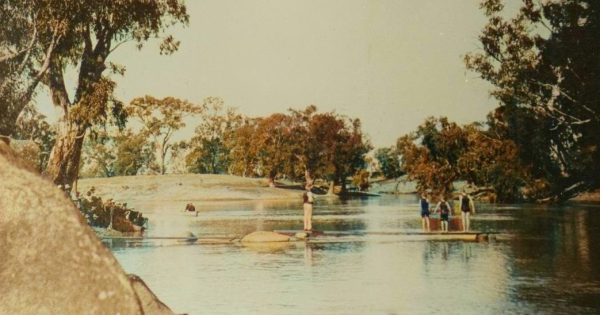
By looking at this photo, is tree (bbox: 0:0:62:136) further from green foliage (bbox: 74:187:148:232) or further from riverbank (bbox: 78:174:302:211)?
riverbank (bbox: 78:174:302:211)

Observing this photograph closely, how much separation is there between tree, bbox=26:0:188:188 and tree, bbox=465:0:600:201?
57.7 ft

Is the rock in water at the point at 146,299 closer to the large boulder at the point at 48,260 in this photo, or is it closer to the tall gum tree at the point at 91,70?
the large boulder at the point at 48,260

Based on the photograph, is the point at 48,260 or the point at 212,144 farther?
the point at 212,144

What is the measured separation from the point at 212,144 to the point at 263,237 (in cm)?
4936

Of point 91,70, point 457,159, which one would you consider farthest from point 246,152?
point 91,70

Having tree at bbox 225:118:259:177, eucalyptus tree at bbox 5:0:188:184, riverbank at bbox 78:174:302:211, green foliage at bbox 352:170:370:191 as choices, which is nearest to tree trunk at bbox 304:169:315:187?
tree at bbox 225:118:259:177

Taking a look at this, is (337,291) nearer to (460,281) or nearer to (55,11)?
(460,281)

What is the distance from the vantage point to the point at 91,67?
25547mm

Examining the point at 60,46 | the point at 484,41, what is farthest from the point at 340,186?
the point at 60,46

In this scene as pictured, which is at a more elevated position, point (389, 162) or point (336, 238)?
point (389, 162)

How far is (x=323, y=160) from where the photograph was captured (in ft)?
259

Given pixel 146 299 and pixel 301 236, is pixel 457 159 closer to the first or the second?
pixel 301 236

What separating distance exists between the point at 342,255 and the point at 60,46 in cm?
1430

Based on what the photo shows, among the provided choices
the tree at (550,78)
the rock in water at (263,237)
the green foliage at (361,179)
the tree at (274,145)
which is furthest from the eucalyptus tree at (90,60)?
the green foliage at (361,179)
